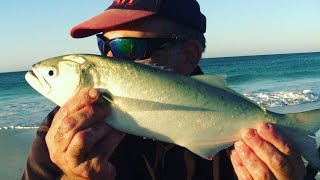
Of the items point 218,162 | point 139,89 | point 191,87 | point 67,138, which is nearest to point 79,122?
point 67,138

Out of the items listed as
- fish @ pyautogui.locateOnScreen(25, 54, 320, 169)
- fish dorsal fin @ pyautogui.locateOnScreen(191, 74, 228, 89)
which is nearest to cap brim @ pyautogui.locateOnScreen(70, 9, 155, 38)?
fish @ pyautogui.locateOnScreen(25, 54, 320, 169)

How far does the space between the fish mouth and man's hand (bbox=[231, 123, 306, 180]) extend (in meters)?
1.32

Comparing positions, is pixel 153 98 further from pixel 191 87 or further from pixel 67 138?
pixel 67 138

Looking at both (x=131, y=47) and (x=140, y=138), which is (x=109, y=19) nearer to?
(x=131, y=47)

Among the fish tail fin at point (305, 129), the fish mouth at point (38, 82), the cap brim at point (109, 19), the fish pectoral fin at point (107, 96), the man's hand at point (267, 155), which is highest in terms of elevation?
the cap brim at point (109, 19)

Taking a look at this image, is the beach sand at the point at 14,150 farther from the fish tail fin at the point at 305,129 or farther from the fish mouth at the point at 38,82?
the fish tail fin at the point at 305,129

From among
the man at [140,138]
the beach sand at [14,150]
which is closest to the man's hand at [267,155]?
the man at [140,138]

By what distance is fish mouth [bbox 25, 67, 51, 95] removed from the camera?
288 cm

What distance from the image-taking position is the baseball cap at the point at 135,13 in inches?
143

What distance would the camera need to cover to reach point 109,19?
3656mm

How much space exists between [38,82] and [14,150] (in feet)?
26.6

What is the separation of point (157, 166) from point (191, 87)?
1.04 m

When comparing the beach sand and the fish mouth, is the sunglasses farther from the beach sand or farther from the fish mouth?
the beach sand

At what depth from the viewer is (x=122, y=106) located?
2.69m
